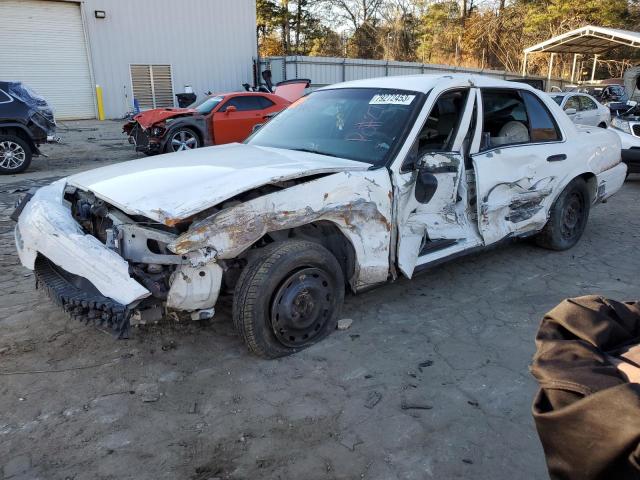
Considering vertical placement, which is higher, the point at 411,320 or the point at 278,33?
the point at 278,33

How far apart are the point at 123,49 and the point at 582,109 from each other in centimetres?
1635

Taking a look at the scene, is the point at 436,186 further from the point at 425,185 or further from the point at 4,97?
the point at 4,97

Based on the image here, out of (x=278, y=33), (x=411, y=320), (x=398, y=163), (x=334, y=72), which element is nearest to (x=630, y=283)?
(x=411, y=320)

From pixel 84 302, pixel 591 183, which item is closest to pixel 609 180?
pixel 591 183

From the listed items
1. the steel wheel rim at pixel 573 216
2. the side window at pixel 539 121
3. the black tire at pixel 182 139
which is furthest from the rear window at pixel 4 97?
the steel wheel rim at pixel 573 216

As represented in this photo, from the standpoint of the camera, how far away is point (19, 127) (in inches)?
369

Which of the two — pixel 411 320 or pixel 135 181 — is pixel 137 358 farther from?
pixel 411 320

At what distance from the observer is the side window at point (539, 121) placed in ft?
15.2

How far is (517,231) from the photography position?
4496 mm

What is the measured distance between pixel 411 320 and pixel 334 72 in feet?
68.0

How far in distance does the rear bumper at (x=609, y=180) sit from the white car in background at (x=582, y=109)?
252 inches

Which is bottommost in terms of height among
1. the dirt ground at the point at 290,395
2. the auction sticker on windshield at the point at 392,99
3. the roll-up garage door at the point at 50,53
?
the dirt ground at the point at 290,395

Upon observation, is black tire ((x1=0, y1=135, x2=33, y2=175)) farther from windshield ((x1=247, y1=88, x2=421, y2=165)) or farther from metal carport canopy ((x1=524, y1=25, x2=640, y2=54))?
metal carport canopy ((x1=524, y1=25, x2=640, y2=54))

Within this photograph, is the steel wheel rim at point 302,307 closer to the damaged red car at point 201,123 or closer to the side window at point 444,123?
the side window at point 444,123
